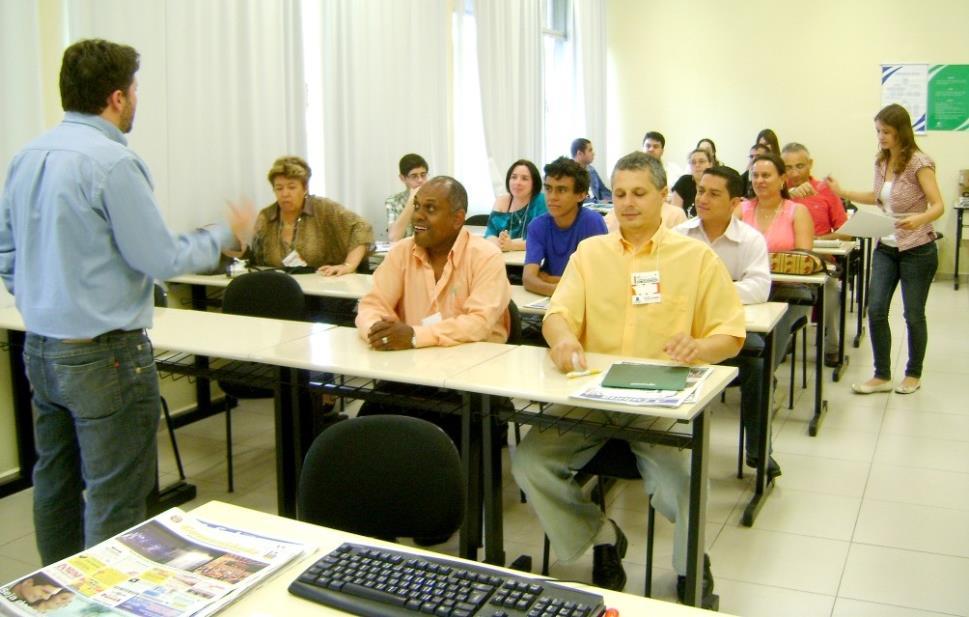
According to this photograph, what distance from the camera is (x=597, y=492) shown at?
3408 mm

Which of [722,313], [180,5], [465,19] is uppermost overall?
[465,19]

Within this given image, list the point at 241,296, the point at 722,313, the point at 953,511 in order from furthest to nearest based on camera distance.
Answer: the point at 241,296 → the point at 953,511 → the point at 722,313

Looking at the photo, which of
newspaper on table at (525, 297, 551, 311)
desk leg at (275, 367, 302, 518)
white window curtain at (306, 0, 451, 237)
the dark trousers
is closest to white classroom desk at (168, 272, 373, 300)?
newspaper on table at (525, 297, 551, 311)

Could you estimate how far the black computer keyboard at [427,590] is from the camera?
1.27 m

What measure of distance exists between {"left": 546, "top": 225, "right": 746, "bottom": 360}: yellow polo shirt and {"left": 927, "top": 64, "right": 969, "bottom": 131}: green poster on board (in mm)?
7797

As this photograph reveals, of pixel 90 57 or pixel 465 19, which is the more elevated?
pixel 465 19

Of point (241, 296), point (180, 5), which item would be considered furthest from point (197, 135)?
point (241, 296)

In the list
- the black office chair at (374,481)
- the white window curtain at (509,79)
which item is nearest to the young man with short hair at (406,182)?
the white window curtain at (509,79)

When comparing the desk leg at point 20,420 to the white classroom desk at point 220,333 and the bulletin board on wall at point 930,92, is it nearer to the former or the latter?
the white classroom desk at point 220,333

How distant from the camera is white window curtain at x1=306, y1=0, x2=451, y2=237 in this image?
5715mm

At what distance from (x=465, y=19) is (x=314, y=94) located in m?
2.24

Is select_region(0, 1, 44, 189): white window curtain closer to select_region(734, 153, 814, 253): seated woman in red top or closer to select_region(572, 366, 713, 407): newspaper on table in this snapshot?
select_region(572, 366, 713, 407): newspaper on table

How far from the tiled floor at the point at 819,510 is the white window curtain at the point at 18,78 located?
60.4 inches

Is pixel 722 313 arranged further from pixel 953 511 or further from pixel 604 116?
pixel 604 116
